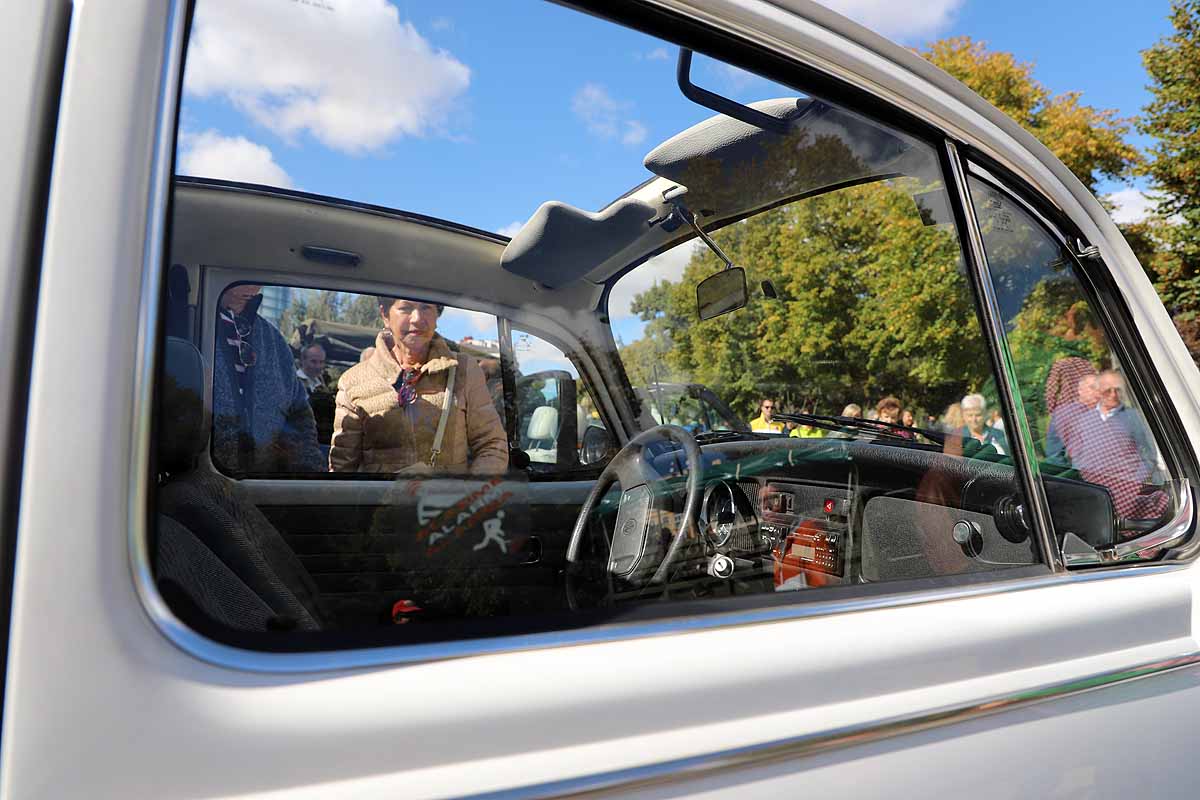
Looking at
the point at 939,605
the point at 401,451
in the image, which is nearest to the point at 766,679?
the point at 939,605

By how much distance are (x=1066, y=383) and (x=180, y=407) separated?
5.25ft

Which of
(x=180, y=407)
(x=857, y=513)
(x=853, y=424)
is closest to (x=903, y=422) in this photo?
(x=853, y=424)

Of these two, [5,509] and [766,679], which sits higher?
[5,509]

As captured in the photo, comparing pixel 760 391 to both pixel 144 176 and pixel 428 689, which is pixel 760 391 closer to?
pixel 428 689

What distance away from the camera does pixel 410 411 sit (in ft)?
5.41

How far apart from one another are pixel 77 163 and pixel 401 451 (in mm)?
872

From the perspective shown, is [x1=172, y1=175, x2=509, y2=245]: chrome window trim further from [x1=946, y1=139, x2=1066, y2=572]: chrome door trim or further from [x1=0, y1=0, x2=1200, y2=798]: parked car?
[x1=946, y1=139, x2=1066, y2=572]: chrome door trim

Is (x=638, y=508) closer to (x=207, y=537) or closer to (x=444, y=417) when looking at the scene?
(x=444, y=417)

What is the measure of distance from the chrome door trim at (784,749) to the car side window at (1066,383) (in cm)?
35

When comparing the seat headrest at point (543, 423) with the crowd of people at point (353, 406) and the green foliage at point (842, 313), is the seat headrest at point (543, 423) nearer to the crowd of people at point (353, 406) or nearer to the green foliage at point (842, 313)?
the crowd of people at point (353, 406)

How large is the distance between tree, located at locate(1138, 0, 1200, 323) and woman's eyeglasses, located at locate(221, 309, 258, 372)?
18.2 meters

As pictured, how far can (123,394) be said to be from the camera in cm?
76

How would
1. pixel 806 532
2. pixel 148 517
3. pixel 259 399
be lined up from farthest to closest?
pixel 806 532, pixel 259 399, pixel 148 517

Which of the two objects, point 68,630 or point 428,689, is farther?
point 428,689
